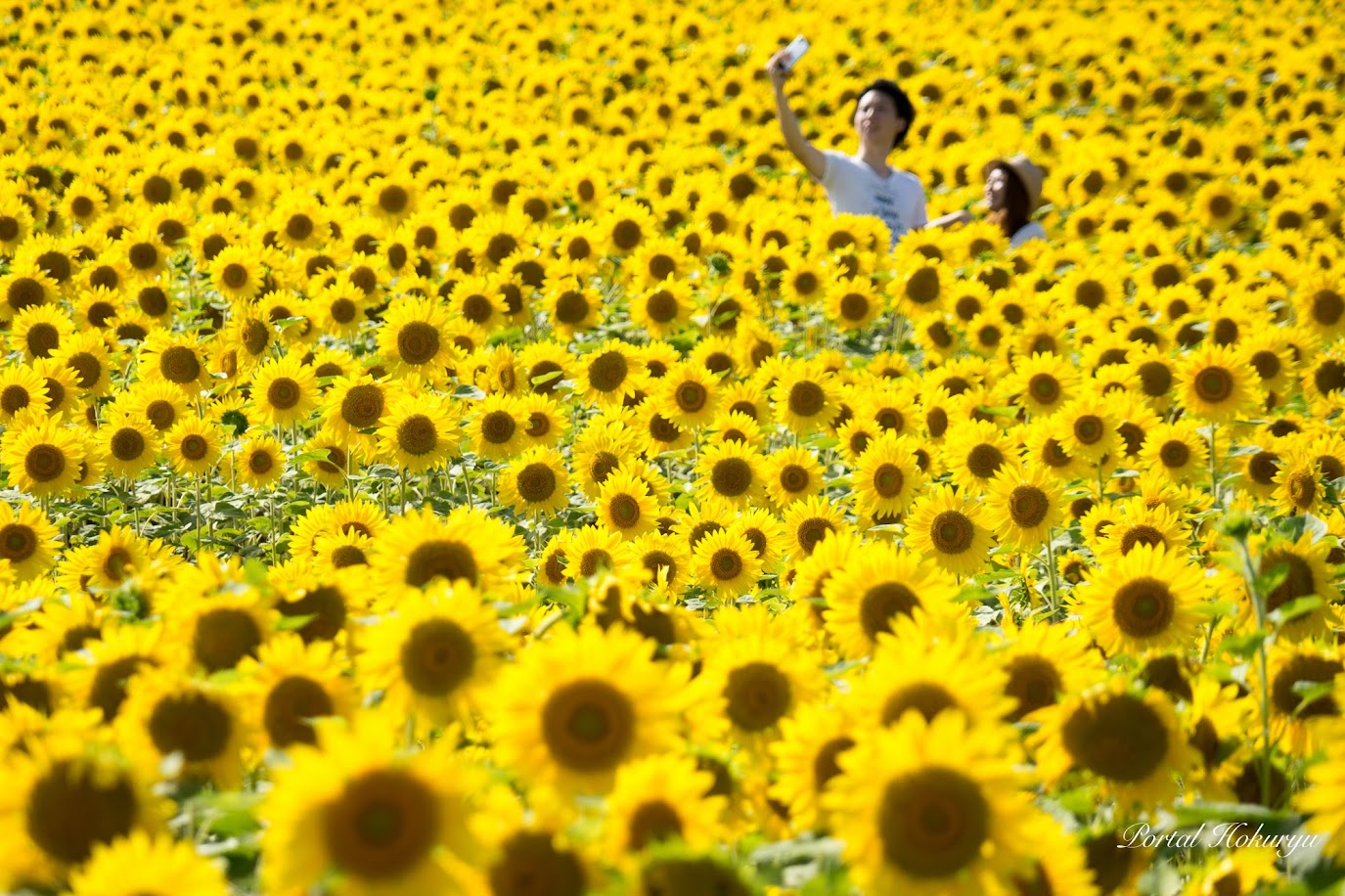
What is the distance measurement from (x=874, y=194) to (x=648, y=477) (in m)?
5.87

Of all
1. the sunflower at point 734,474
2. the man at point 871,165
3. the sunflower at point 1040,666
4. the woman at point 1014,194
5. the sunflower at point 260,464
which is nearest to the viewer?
the sunflower at point 1040,666

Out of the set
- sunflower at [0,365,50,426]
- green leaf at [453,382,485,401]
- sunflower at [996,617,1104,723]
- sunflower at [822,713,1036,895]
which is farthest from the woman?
sunflower at [822,713,1036,895]

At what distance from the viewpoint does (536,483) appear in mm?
5301

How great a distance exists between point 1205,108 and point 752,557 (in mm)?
11547

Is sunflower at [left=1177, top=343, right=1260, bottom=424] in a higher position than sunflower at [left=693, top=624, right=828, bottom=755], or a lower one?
higher

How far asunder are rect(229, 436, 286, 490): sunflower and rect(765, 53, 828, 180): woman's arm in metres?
5.79

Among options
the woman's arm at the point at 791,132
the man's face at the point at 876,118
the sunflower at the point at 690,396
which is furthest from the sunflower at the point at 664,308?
the man's face at the point at 876,118

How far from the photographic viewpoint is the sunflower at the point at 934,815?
1.79 m

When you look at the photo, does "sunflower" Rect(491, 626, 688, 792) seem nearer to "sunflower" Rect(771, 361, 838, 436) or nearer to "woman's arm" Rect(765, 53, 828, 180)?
"sunflower" Rect(771, 361, 838, 436)

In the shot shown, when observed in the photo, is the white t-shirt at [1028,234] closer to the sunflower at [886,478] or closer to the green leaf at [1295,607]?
the sunflower at [886,478]

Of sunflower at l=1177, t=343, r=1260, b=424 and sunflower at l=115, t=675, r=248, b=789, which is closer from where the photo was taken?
sunflower at l=115, t=675, r=248, b=789

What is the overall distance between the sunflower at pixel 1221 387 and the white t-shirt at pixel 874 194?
4.64m

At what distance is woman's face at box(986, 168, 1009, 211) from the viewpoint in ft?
35.0

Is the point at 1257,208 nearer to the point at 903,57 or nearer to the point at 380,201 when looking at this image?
the point at 903,57
